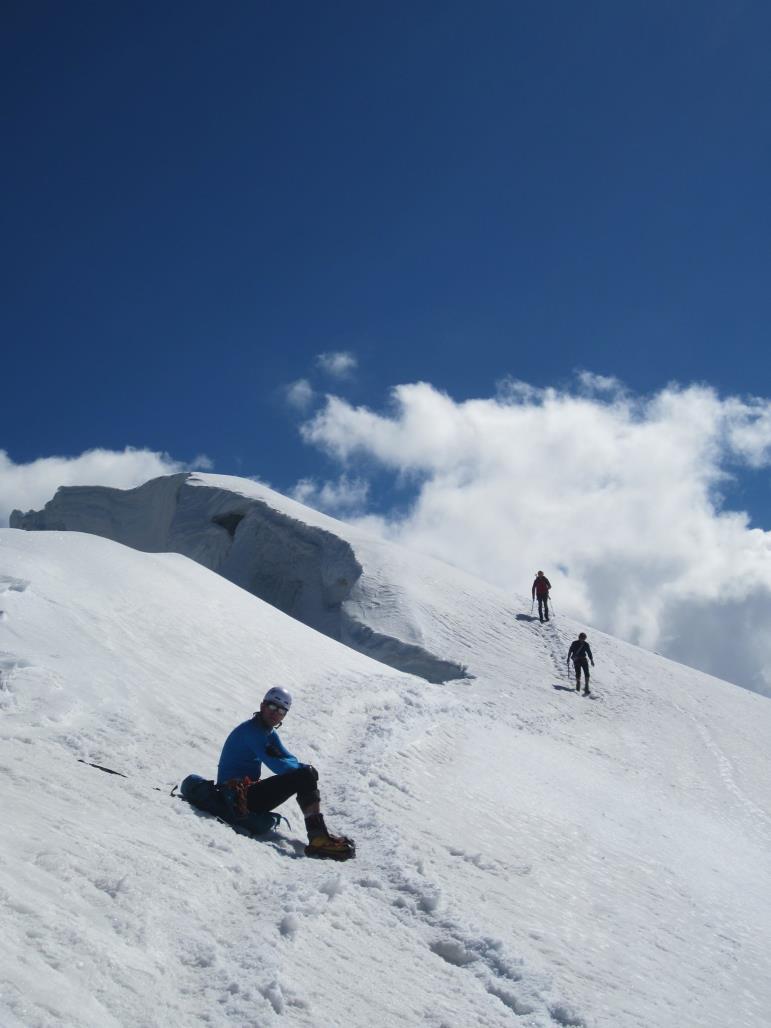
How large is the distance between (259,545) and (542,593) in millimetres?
10658

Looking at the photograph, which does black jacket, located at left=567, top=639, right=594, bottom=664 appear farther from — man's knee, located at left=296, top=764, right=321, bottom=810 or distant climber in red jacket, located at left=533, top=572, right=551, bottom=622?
man's knee, located at left=296, top=764, right=321, bottom=810

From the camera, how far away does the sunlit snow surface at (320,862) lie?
4.30m

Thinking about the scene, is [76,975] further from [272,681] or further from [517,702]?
[517,702]

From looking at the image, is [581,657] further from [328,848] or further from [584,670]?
[328,848]

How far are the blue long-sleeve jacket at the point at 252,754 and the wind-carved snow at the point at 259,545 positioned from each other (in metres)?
15.4

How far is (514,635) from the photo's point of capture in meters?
25.7

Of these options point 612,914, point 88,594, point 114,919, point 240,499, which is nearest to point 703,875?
point 612,914

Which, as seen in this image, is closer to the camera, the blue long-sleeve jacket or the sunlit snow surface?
the sunlit snow surface

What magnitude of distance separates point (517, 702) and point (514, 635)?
19.3ft

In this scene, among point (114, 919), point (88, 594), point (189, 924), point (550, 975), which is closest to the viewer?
point (114, 919)

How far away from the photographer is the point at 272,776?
695 centimetres

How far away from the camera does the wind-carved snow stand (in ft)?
80.2

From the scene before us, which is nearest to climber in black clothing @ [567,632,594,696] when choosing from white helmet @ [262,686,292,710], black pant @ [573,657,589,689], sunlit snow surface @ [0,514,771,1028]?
black pant @ [573,657,589,689]

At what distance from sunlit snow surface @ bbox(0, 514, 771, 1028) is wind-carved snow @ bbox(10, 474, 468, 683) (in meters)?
7.74
